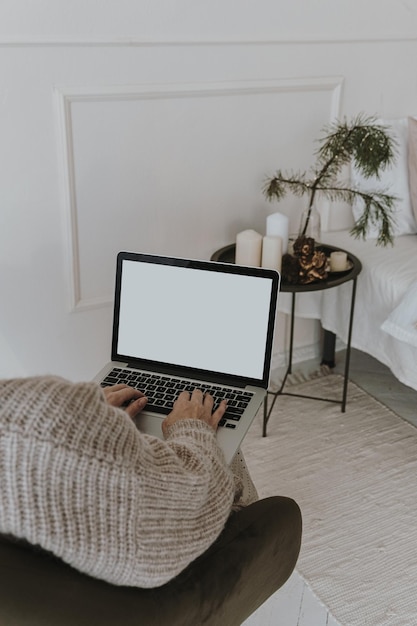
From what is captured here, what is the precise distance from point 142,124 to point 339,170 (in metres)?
0.62

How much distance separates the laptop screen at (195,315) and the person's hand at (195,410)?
0.15m

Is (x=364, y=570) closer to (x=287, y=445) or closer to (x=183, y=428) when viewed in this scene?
(x=287, y=445)

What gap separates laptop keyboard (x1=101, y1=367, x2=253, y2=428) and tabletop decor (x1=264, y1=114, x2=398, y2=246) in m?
0.88

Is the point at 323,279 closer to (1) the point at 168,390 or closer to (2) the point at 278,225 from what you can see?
(2) the point at 278,225

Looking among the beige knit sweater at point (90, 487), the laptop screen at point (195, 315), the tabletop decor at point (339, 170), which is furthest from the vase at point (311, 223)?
the beige knit sweater at point (90, 487)

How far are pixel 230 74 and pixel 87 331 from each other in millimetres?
861

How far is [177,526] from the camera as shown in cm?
89

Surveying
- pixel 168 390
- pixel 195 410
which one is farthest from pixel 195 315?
pixel 195 410

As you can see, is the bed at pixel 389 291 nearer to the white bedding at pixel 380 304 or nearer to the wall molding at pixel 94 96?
the white bedding at pixel 380 304

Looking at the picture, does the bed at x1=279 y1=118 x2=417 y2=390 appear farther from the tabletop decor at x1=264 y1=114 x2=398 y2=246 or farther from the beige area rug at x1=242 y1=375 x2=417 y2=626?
the beige area rug at x1=242 y1=375 x2=417 y2=626

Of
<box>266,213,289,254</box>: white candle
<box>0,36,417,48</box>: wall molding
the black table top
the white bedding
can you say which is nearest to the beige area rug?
the white bedding

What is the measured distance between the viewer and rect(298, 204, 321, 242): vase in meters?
2.12

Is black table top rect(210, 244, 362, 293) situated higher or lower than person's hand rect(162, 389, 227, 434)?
higher

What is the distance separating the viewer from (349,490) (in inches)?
77.9
